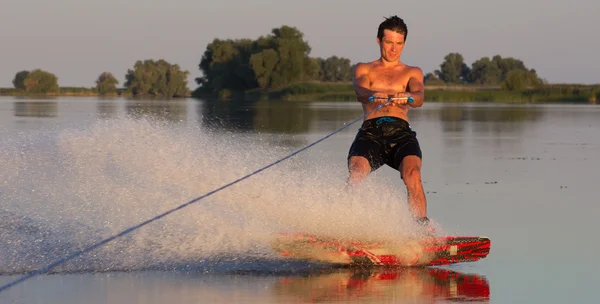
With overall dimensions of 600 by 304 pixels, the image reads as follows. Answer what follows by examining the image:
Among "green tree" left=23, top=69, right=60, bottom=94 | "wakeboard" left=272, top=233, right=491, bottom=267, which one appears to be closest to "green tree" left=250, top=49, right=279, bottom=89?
"green tree" left=23, top=69, right=60, bottom=94

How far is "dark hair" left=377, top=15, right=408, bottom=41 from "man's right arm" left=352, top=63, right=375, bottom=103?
0.33 m

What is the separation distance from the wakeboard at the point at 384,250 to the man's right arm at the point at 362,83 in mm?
1288

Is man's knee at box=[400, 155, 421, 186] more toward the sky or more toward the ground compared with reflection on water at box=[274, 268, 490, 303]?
A: more toward the sky

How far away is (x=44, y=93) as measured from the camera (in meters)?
161

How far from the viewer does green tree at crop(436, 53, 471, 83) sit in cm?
18262

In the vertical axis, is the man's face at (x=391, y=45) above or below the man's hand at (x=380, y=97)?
above

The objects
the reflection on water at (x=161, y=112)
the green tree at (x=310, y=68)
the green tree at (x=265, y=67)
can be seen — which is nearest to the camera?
the reflection on water at (x=161, y=112)

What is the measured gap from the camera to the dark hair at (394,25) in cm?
859

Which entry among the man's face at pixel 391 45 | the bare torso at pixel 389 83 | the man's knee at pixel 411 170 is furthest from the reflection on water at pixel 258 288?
the man's face at pixel 391 45

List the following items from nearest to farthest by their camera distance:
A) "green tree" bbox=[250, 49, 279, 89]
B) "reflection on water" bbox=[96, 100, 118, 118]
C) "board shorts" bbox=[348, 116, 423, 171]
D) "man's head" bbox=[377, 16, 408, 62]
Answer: "board shorts" bbox=[348, 116, 423, 171] → "man's head" bbox=[377, 16, 408, 62] → "reflection on water" bbox=[96, 100, 118, 118] → "green tree" bbox=[250, 49, 279, 89]

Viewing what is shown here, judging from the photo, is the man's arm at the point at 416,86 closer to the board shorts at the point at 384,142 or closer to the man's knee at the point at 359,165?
the board shorts at the point at 384,142

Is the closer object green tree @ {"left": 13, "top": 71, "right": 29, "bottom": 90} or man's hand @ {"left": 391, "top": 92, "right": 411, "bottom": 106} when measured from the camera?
man's hand @ {"left": 391, "top": 92, "right": 411, "bottom": 106}

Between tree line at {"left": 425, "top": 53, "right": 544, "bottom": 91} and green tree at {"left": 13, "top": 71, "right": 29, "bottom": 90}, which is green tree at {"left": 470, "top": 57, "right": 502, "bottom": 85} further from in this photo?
green tree at {"left": 13, "top": 71, "right": 29, "bottom": 90}

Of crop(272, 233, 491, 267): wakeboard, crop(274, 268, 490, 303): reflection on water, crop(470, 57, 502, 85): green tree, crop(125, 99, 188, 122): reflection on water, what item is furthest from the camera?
crop(470, 57, 502, 85): green tree
